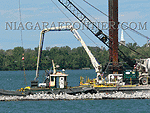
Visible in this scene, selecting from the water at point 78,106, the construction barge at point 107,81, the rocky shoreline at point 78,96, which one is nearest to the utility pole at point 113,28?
the construction barge at point 107,81

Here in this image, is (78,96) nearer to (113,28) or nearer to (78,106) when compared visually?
(78,106)

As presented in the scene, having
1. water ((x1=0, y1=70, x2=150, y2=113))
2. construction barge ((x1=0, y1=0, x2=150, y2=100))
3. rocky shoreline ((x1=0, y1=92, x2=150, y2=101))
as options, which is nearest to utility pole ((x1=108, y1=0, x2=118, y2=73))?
construction barge ((x1=0, y1=0, x2=150, y2=100))

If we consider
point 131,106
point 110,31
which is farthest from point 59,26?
point 131,106

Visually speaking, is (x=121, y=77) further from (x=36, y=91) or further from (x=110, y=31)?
(x=36, y=91)

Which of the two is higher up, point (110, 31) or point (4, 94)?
point (110, 31)

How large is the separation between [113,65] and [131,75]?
402 centimetres

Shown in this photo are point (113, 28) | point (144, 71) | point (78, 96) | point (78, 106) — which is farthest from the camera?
point (113, 28)

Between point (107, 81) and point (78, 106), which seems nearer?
point (78, 106)

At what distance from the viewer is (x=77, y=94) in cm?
4831

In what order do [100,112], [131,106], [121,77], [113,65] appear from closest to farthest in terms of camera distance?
1. [100,112]
2. [131,106]
3. [121,77]
4. [113,65]

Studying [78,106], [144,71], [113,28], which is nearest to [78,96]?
[78,106]

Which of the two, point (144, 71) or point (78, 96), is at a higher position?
point (144, 71)

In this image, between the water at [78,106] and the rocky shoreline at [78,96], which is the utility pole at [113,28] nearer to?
the rocky shoreline at [78,96]

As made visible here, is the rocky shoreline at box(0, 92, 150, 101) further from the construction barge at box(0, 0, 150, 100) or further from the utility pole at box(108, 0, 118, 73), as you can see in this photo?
the utility pole at box(108, 0, 118, 73)
